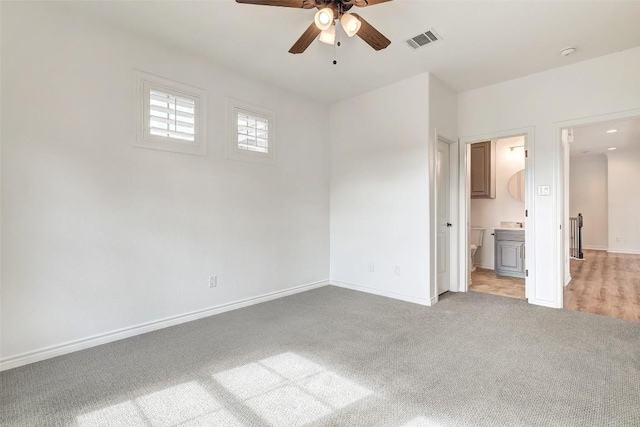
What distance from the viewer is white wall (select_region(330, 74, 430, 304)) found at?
150 inches

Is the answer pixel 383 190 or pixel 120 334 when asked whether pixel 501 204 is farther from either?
pixel 120 334

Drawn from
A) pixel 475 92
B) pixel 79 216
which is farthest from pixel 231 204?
pixel 475 92

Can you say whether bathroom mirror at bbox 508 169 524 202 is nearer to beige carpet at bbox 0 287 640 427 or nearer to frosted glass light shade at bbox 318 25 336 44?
beige carpet at bbox 0 287 640 427

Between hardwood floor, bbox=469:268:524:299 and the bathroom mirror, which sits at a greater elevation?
the bathroom mirror

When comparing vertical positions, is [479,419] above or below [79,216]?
below

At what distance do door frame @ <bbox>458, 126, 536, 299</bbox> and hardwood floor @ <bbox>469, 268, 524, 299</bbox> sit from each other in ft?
0.73

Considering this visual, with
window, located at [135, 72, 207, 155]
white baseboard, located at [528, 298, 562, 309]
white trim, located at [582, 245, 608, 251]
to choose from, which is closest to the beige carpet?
white baseboard, located at [528, 298, 562, 309]

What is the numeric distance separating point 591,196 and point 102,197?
36.1 ft

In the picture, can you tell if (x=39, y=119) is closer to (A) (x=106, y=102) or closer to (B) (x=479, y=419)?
(A) (x=106, y=102)

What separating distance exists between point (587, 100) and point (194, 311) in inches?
191

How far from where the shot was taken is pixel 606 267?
6133 millimetres

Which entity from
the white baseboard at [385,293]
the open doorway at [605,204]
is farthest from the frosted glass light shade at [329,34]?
the open doorway at [605,204]

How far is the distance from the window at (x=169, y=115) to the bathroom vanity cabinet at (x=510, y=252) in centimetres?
490

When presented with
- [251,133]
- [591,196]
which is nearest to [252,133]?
[251,133]
